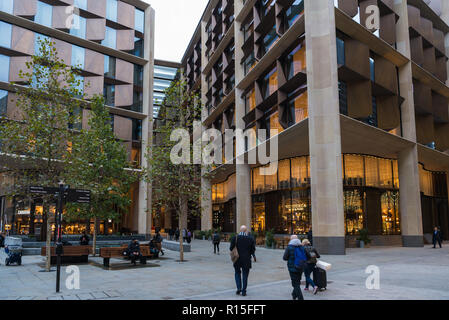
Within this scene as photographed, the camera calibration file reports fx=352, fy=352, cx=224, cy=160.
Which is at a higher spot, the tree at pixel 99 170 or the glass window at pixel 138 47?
the glass window at pixel 138 47

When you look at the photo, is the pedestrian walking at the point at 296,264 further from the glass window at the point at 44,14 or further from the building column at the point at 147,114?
the glass window at the point at 44,14

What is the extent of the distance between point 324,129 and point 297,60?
279 inches

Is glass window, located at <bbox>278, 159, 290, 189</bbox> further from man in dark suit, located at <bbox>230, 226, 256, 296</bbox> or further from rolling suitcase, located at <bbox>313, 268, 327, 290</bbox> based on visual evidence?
man in dark suit, located at <bbox>230, 226, 256, 296</bbox>

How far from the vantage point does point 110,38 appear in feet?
139

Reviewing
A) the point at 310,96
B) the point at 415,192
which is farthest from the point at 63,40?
the point at 415,192

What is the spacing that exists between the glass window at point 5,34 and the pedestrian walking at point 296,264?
36.6 m

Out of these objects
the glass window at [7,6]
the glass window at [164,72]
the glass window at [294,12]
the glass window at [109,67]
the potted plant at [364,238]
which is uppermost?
the glass window at [164,72]

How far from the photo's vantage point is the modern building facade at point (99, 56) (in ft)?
114

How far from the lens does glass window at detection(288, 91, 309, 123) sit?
1022 inches

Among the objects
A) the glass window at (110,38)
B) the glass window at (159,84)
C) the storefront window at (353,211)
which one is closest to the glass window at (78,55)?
the glass window at (110,38)

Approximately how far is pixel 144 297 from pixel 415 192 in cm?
2706

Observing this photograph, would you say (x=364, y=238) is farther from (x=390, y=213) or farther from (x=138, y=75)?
(x=138, y=75)

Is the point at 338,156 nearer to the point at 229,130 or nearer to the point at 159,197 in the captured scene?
the point at 159,197

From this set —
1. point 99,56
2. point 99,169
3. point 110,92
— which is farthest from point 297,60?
point 99,56
